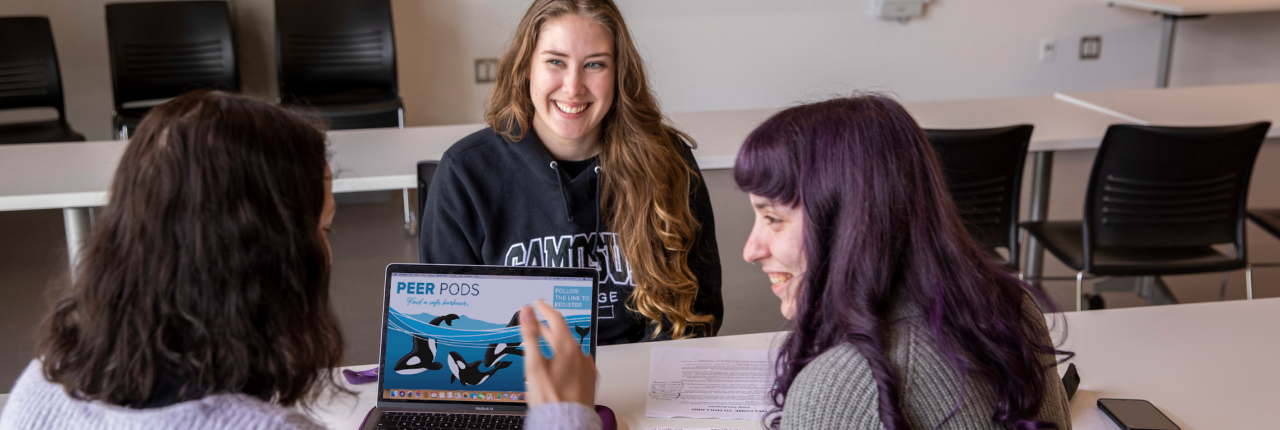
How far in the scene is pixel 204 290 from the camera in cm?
76

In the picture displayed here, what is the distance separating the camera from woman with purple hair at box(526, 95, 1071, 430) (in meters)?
0.87

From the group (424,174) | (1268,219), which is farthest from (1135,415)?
(1268,219)

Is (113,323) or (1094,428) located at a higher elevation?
(113,323)

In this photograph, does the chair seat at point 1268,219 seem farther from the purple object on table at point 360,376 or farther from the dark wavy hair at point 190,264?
the dark wavy hair at point 190,264

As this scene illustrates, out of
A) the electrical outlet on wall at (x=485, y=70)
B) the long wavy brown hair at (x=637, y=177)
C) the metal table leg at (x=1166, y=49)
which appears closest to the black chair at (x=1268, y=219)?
the long wavy brown hair at (x=637, y=177)

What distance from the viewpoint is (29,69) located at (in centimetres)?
364

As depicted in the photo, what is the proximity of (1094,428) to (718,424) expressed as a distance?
1.74 ft

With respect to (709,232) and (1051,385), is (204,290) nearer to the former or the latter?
(1051,385)

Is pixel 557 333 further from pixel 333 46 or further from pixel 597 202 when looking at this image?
pixel 333 46

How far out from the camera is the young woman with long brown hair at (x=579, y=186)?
157cm

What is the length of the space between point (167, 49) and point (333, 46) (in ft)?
2.28

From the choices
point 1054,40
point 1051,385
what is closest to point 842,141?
point 1051,385

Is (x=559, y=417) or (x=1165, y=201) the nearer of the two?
(x=559, y=417)

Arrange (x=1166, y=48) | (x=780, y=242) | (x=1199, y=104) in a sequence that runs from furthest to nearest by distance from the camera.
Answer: (x=1166, y=48) < (x=1199, y=104) < (x=780, y=242)
